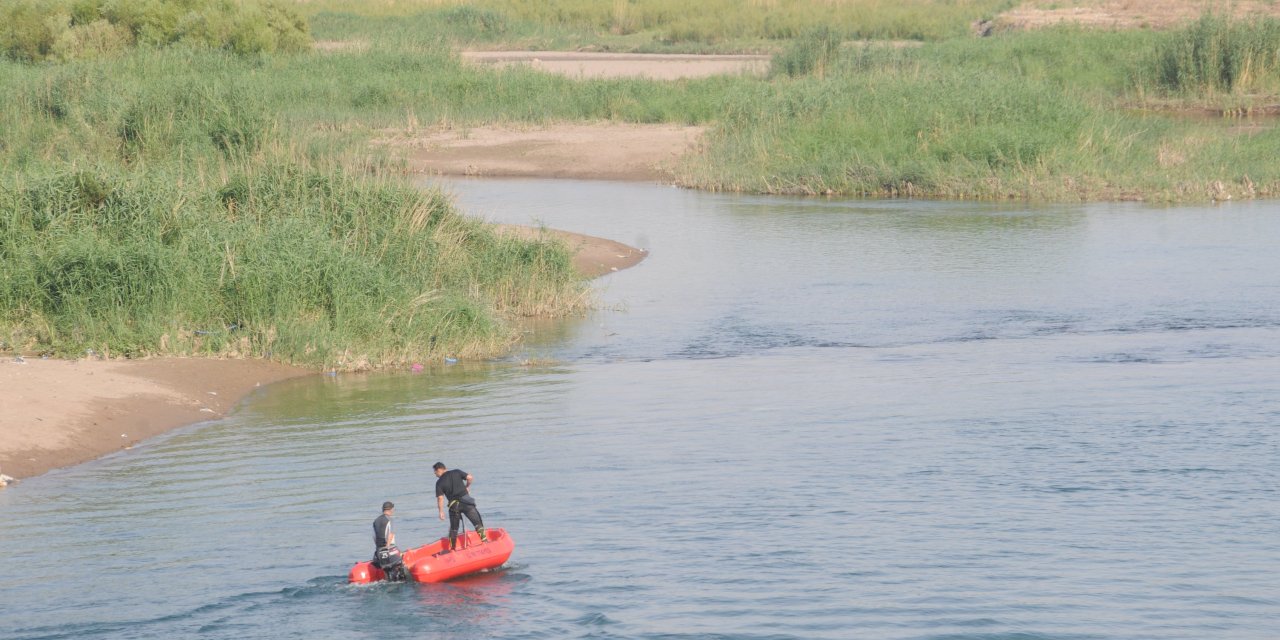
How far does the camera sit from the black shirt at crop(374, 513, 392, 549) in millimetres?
10492

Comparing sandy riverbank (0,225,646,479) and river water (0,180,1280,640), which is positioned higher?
sandy riverbank (0,225,646,479)

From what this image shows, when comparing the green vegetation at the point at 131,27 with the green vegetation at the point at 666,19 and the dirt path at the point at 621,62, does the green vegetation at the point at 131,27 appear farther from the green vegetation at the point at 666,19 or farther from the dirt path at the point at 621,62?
the green vegetation at the point at 666,19

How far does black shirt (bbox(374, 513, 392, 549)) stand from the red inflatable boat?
240 mm

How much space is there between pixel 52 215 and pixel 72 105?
468 inches

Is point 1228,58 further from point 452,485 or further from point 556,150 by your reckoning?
point 452,485

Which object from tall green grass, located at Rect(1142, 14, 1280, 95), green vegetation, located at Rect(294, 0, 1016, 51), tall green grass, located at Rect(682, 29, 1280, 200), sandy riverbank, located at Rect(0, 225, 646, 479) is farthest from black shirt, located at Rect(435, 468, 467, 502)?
green vegetation, located at Rect(294, 0, 1016, 51)

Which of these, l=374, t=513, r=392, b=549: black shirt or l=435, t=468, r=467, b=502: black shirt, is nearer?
l=374, t=513, r=392, b=549: black shirt

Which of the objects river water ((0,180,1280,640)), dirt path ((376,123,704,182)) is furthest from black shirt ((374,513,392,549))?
dirt path ((376,123,704,182))

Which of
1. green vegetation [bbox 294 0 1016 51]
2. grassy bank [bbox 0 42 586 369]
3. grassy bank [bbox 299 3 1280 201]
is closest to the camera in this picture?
grassy bank [bbox 0 42 586 369]

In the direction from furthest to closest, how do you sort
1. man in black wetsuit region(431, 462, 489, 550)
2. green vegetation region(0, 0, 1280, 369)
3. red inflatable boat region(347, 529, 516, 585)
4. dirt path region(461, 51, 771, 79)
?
dirt path region(461, 51, 771, 79) < green vegetation region(0, 0, 1280, 369) < man in black wetsuit region(431, 462, 489, 550) < red inflatable boat region(347, 529, 516, 585)

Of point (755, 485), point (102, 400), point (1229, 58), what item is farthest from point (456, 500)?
point (1229, 58)

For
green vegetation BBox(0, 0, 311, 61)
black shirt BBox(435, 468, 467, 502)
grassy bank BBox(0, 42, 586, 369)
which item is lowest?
→ black shirt BBox(435, 468, 467, 502)

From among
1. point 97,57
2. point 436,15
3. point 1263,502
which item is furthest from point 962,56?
point 1263,502

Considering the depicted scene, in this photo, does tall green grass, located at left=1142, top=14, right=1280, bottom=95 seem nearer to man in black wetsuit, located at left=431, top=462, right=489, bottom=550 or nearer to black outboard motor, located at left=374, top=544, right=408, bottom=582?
man in black wetsuit, located at left=431, top=462, right=489, bottom=550
